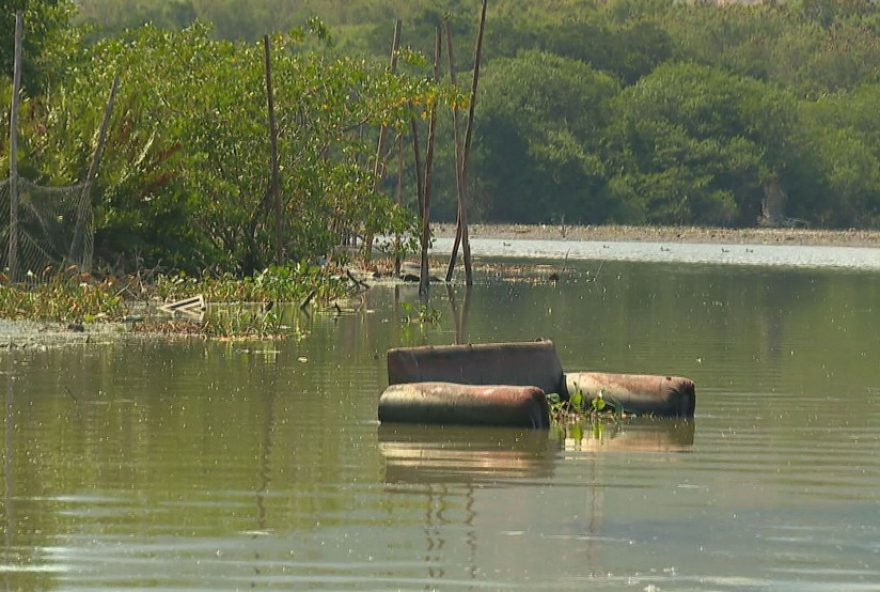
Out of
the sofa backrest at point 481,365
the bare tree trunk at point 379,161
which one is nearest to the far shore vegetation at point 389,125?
the bare tree trunk at point 379,161

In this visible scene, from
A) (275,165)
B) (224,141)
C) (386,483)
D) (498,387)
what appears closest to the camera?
(386,483)

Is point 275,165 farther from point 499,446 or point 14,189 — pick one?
point 499,446

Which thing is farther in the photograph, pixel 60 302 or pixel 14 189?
pixel 14 189

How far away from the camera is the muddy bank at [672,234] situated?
101 meters

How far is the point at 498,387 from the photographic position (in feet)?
57.5

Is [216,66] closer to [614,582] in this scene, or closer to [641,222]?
[614,582]

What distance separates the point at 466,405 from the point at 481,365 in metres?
1.51

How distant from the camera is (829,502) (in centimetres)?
1344

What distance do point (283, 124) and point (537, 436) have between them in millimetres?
23334

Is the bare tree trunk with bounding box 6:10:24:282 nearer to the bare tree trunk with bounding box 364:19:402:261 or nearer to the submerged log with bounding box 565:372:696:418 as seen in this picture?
the submerged log with bounding box 565:372:696:418

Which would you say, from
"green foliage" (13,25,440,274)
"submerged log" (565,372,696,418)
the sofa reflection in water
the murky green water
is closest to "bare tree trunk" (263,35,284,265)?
"green foliage" (13,25,440,274)

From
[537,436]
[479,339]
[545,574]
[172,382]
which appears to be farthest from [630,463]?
[479,339]

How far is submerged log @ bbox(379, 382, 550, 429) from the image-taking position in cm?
1717

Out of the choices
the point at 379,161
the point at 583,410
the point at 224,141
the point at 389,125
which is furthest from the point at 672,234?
the point at 583,410
